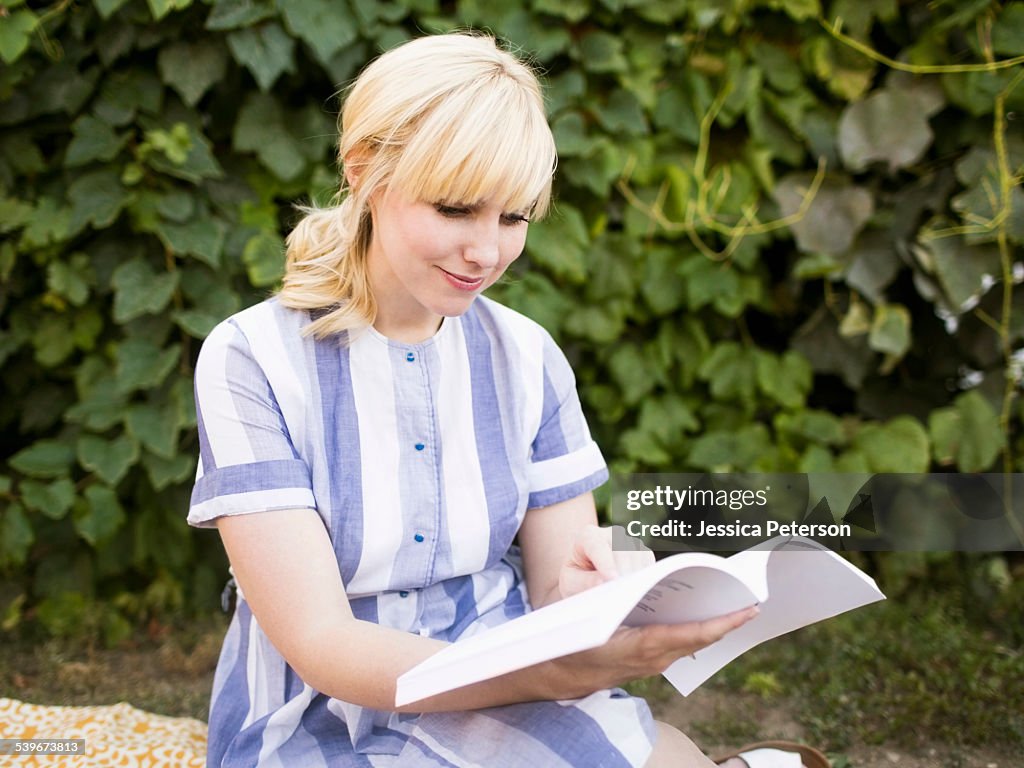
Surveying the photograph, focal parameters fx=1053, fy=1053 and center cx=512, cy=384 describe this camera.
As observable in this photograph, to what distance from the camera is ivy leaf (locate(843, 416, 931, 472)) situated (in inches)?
97.7

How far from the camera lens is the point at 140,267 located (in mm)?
2336

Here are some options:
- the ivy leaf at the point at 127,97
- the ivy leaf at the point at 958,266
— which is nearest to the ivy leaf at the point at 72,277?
the ivy leaf at the point at 127,97

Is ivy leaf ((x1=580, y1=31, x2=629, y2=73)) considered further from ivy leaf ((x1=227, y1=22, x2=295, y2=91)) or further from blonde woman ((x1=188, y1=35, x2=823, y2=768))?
blonde woman ((x1=188, y1=35, x2=823, y2=768))

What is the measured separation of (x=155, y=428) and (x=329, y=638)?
1.29 metres

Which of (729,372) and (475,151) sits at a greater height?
(475,151)

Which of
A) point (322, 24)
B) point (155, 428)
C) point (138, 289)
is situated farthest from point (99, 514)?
point (322, 24)

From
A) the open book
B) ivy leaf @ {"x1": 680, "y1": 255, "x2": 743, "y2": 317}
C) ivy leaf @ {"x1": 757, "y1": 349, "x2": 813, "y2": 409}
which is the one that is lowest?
ivy leaf @ {"x1": 757, "y1": 349, "x2": 813, "y2": 409}

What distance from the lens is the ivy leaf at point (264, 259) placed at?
233 centimetres

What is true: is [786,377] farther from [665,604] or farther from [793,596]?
[665,604]

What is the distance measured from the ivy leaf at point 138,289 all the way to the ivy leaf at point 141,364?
7cm

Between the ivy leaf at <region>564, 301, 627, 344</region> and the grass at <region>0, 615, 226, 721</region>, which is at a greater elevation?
the ivy leaf at <region>564, 301, 627, 344</region>

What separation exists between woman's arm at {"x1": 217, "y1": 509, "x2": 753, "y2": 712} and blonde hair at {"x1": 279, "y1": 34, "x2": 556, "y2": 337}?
29 cm

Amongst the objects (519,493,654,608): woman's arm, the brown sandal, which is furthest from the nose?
the brown sandal

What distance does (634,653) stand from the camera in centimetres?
110
